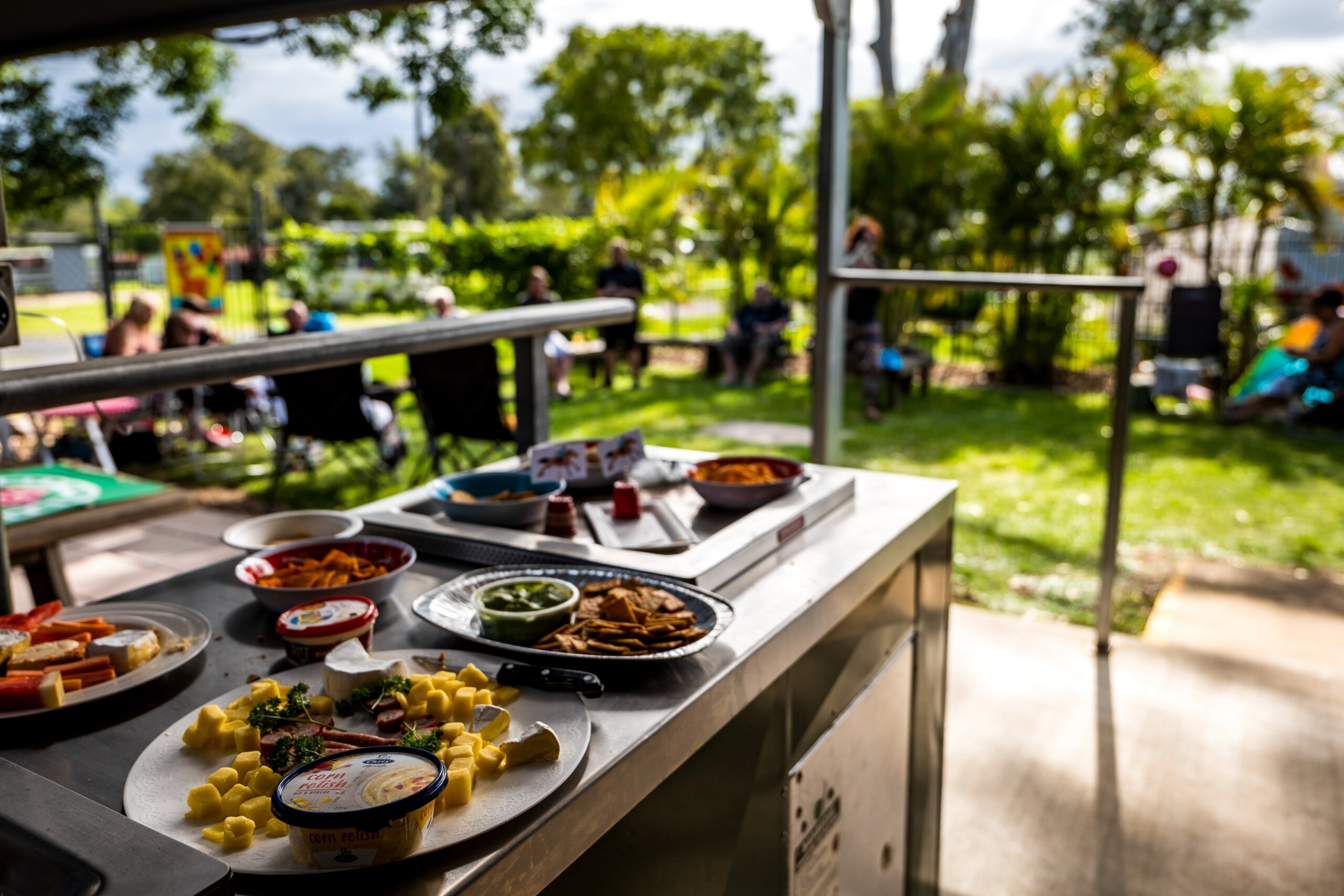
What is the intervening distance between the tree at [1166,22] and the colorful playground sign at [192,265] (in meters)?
24.7

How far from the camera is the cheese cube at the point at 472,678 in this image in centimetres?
108

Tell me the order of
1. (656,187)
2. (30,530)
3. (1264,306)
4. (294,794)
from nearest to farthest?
(294,794), (30,530), (1264,306), (656,187)

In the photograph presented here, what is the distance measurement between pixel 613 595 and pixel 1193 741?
256 centimetres

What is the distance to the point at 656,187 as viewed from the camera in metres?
12.2

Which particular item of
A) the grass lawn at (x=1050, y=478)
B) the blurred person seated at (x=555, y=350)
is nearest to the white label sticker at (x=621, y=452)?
the grass lawn at (x=1050, y=478)

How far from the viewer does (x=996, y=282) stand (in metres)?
3.11

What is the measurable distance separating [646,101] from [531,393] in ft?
102

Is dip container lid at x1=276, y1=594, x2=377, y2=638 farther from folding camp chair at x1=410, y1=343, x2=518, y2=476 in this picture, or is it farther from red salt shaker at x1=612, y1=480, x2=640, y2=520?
folding camp chair at x1=410, y1=343, x2=518, y2=476

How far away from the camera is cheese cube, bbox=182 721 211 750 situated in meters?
0.95

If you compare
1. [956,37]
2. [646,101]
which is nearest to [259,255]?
[956,37]

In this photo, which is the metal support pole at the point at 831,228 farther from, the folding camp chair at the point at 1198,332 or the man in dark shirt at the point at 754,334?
the man in dark shirt at the point at 754,334

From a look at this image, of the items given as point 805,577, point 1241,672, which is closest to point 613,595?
point 805,577

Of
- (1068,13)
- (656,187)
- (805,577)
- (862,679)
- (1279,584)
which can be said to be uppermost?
(1068,13)

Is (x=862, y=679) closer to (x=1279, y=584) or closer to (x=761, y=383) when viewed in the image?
(x=1279, y=584)
